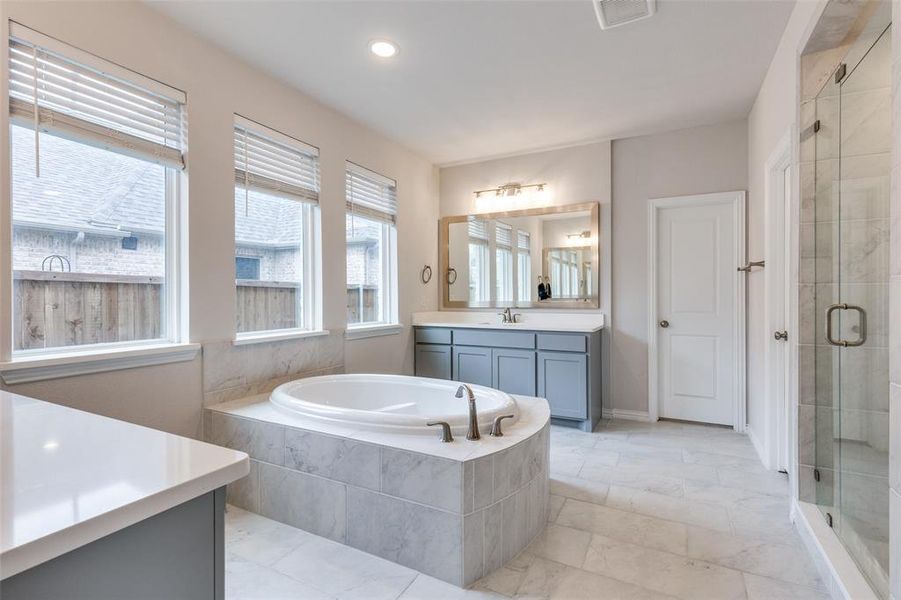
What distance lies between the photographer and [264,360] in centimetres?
274

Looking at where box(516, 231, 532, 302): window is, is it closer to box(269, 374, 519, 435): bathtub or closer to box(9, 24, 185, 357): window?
box(269, 374, 519, 435): bathtub

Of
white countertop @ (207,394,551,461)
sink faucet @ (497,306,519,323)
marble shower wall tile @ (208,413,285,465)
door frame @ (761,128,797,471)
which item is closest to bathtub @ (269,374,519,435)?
white countertop @ (207,394,551,461)

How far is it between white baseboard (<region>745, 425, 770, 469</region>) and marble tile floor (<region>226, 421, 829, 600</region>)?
0.31 ft

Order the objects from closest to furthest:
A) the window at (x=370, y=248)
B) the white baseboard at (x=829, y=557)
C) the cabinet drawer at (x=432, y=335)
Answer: the white baseboard at (x=829, y=557) → the window at (x=370, y=248) → the cabinet drawer at (x=432, y=335)

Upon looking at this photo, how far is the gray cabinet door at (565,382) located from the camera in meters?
3.46

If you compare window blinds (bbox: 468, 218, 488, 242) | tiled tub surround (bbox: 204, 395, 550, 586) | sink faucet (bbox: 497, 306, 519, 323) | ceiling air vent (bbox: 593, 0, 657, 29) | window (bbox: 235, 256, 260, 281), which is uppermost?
ceiling air vent (bbox: 593, 0, 657, 29)

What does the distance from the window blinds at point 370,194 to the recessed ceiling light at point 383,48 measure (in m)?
1.03

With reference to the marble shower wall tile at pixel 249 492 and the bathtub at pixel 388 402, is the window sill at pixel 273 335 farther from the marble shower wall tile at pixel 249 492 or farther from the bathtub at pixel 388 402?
the marble shower wall tile at pixel 249 492

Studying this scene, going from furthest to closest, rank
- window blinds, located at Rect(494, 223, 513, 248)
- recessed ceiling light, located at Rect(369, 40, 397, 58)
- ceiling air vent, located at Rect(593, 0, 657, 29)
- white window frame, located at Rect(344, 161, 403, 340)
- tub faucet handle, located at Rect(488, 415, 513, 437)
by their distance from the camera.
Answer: window blinds, located at Rect(494, 223, 513, 248) < white window frame, located at Rect(344, 161, 403, 340) < recessed ceiling light, located at Rect(369, 40, 397, 58) < ceiling air vent, located at Rect(593, 0, 657, 29) < tub faucet handle, located at Rect(488, 415, 513, 437)

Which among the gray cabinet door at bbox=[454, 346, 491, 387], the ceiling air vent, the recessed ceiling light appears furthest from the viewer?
the gray cabinet door at bbox=[454, 346, 491, 387]

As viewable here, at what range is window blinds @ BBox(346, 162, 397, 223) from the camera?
11.3 ft

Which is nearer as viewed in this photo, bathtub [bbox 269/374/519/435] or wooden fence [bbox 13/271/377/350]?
wooden fence [bbox 13/271/377/350]

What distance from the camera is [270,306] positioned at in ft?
9.48

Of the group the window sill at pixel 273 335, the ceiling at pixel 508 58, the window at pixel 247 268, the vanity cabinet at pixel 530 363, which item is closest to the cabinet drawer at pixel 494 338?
the vanity cabinet at pixel 530 363
